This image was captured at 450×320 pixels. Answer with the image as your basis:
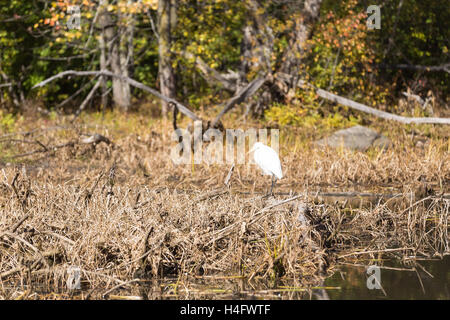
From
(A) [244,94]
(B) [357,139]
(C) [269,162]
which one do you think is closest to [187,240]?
(C) [269,162]

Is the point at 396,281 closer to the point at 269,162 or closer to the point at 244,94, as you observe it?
the point at 269,162

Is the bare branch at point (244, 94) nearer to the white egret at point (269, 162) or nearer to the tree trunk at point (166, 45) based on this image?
the tree trunk at point (166, 45)

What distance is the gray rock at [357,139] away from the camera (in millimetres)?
13383

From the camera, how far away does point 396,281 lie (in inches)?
255

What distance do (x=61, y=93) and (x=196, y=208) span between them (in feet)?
55.3

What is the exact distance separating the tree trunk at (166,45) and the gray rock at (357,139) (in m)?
4.55

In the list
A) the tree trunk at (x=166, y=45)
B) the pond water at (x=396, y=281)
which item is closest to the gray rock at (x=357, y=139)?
the tree trunk at (x=166, y=45)

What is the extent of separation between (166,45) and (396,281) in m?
10.9

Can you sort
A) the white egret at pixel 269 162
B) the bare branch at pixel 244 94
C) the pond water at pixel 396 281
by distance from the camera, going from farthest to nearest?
the bare branch at pixel 244 94
the white egret at pixel 269 162
the pond water at pixel 396 281

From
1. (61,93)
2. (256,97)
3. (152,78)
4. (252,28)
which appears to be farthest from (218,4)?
(61,93)

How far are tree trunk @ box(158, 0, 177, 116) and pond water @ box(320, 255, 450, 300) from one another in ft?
33.5

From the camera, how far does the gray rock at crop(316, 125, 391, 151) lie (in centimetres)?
1338

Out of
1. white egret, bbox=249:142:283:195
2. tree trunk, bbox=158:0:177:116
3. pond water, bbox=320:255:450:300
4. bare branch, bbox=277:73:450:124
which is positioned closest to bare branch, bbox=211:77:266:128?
bare branch, bbox=277:73:450:124
